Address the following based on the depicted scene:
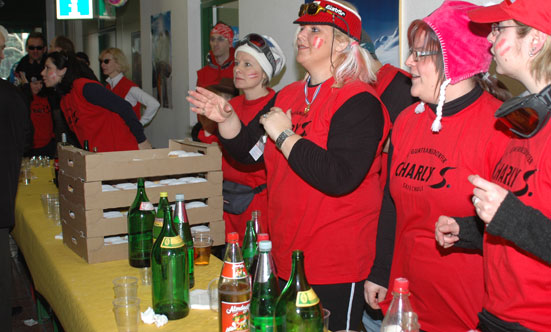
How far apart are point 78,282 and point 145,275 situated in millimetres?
250

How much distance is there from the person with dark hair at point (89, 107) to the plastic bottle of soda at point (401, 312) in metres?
3.04

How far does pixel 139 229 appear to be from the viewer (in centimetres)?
205

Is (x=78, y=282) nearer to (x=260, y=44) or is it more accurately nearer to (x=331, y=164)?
(x=331, y=164)

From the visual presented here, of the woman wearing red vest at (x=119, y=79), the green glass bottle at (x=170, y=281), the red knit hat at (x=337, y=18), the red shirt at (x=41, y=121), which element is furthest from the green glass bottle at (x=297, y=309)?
the red shirt at (x=41, y=121)

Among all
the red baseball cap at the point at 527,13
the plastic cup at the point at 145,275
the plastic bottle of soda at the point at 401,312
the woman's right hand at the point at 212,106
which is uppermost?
the red baseball cap at the point at 527,13

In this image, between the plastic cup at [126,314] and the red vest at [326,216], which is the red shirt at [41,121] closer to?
the red vest at [326,216]

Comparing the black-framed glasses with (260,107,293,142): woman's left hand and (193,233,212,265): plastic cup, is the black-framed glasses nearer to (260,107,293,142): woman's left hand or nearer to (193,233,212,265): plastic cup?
(260,107,293,142): woman's left hand

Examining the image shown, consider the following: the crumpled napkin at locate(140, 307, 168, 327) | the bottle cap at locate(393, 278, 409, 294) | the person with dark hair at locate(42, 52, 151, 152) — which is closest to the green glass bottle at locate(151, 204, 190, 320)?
the crumpled napkin at locate(140, 307, 168, 327)

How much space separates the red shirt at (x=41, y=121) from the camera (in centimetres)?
610

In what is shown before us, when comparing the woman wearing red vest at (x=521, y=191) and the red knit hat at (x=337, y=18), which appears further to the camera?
the red knit hat at (x=337, y=18)

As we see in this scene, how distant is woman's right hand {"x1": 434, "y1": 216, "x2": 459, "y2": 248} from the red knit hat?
0.78 metres

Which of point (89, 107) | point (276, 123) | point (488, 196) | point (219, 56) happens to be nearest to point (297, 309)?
point (488, 196)

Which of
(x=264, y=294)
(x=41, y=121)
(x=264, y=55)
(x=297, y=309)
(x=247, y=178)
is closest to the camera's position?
(x=297, y=309)

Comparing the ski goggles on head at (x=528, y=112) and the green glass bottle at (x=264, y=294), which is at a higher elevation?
the ski goggles on head at (x=528, y=112)
